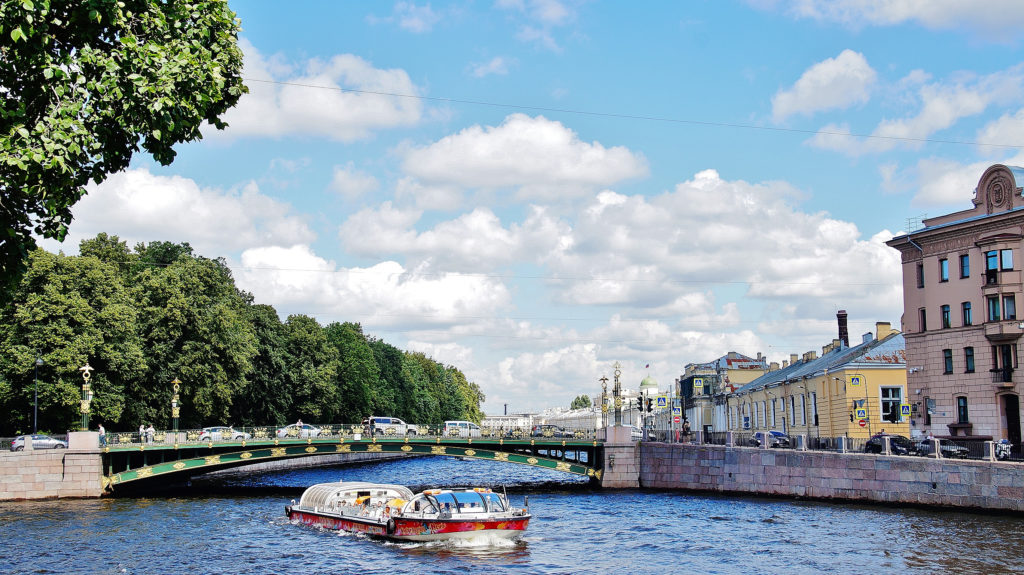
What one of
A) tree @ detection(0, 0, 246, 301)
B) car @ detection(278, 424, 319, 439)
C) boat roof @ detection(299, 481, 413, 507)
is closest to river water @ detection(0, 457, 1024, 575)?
boat roof @ detection(299, 481, 413, 507)

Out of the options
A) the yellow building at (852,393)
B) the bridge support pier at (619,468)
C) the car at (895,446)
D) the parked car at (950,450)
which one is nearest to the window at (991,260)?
the yellow building at (852,393)

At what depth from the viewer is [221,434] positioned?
66250mm

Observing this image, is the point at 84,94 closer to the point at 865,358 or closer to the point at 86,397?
the point at 86,397

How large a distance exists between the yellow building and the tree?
48349 mm

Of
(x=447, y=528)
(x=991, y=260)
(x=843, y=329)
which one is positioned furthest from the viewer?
(x=843, y=329)

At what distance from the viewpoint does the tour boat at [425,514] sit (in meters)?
42.7

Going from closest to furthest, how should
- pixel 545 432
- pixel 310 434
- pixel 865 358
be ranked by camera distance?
pixel 310 434
pixel 865 358
pixel 545 432

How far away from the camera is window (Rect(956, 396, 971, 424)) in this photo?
2307 inches

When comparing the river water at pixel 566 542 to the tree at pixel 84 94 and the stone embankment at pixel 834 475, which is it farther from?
the tree at pixel 84 94

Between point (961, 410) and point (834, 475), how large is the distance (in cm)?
1116

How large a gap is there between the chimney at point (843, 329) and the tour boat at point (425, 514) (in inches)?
2188

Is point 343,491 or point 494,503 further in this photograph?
point 343,491

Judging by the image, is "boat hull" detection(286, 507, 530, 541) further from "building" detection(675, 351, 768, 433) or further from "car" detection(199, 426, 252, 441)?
"building" detection(675, 351, 768, 433)

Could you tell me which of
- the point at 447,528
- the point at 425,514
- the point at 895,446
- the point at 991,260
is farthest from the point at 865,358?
the point at 425,514
